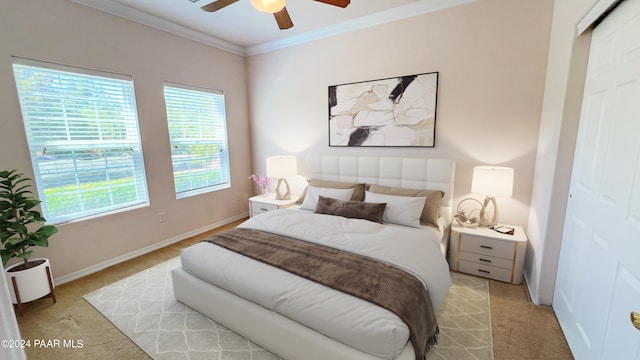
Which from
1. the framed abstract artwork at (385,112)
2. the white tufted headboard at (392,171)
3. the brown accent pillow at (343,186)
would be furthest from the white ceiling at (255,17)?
the brown accent pillow at (343,186)

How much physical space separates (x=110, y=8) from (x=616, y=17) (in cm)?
415

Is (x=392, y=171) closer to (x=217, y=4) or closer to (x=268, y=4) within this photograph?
(x=268, y=4)

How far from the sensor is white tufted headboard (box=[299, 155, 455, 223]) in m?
3.01

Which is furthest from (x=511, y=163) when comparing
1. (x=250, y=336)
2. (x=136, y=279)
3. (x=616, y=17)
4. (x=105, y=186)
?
(x=105, y=186)

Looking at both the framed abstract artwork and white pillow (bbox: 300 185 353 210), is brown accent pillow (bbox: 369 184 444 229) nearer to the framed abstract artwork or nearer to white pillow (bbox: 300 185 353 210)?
white pillow (bbox: 300 185 353 210)

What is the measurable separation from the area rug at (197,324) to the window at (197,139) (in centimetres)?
148

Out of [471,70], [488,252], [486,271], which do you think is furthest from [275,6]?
[486,271]

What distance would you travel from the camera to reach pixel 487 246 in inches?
104

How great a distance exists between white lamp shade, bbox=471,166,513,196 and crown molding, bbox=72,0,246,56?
373 centimetres

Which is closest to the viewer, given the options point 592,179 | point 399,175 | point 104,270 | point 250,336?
point 592,179

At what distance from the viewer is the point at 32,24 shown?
2449mm

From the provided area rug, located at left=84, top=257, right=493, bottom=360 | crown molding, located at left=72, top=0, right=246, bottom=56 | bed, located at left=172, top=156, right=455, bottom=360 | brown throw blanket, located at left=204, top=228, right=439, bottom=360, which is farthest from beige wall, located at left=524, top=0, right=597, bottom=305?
crown molding, located at left=72, top=0, right=246, bottom=56

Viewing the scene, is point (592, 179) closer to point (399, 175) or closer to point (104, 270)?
point (399, 175)

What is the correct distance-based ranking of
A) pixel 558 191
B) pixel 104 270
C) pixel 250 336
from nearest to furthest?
pixel 250 336
pixel 558 191
pixel 104 270
